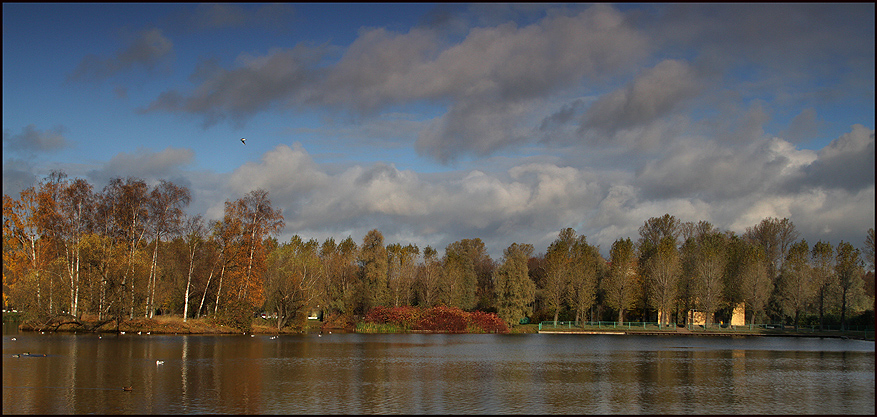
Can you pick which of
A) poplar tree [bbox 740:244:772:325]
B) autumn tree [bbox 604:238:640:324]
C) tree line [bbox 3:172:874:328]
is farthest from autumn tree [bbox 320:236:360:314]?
poplar tree [bbox 740:244:772:325]

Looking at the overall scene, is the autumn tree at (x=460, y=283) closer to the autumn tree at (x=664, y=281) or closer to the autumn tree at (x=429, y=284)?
the autumn tree at (x=429, y=284)

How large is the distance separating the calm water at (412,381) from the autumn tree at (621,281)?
3980cm

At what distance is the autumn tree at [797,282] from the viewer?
267ft

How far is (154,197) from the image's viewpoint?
→ 57875 millimetres

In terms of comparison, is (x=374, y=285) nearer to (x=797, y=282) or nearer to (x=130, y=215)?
(x=130, y=215)

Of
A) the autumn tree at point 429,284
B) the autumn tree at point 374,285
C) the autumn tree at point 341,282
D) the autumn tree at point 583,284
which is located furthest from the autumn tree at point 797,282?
the autumn tree at point 341,282

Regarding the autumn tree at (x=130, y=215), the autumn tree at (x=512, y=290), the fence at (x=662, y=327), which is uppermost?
the autumn tree at (x=130, y=215)

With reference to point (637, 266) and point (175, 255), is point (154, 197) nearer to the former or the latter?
point (175, 255)

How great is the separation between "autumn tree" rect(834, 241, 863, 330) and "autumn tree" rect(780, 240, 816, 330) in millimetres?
3525

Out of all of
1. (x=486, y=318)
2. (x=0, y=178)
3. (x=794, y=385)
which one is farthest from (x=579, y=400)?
(x=486, y=318)

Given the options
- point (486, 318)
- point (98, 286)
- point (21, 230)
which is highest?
point (21, 230)

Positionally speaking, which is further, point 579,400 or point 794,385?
point 794,385

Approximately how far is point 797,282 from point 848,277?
5.74 meters

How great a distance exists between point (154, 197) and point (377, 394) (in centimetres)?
4292
